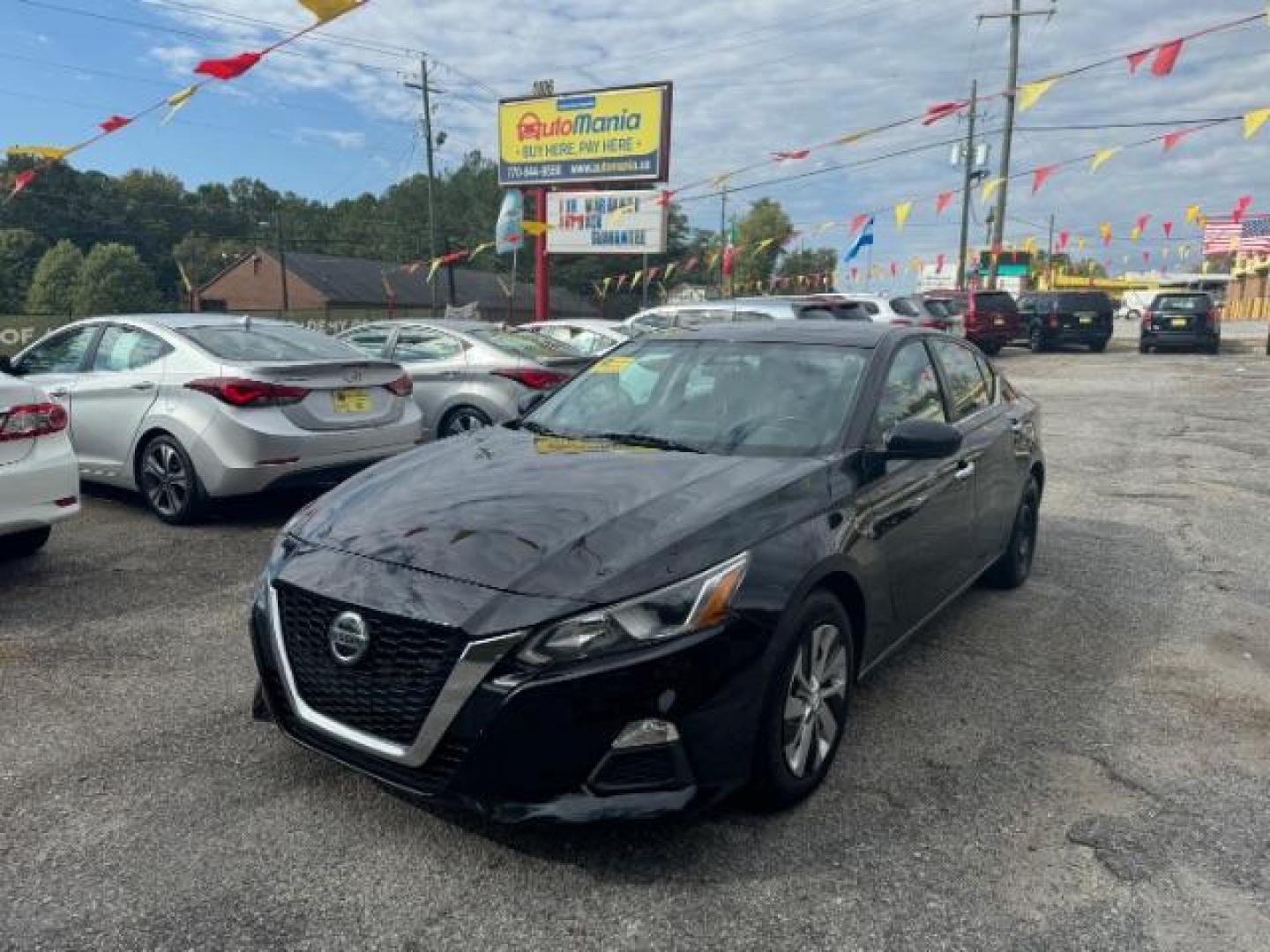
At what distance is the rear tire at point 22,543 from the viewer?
221 inches

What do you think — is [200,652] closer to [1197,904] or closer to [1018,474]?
[1197,904]

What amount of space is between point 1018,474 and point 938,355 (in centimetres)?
99

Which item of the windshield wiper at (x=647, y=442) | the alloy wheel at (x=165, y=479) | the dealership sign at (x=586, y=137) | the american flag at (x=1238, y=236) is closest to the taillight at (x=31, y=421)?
the alloy wheel at (x=165, y=479)

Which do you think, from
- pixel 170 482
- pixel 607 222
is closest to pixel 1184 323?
pixel 607 222

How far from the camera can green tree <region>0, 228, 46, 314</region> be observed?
66688mm

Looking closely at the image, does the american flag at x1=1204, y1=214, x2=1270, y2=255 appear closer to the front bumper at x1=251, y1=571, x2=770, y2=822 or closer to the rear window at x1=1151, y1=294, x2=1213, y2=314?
the rear window at x1=1151, y1=294, x2=1213, y2=314

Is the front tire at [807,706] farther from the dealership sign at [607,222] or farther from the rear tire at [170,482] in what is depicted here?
the dealership sign at [607,222]

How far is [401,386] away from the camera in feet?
22.7

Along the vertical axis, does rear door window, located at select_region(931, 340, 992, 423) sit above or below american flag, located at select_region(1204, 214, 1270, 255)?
below

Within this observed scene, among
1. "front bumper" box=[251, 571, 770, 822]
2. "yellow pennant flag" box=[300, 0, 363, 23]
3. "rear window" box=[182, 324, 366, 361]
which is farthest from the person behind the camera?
"yellow pennant flag" box=[300, 0, 363, 23]

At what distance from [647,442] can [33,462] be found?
11.4 feet

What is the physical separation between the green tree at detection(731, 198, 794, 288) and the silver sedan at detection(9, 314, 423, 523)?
73.4 meters

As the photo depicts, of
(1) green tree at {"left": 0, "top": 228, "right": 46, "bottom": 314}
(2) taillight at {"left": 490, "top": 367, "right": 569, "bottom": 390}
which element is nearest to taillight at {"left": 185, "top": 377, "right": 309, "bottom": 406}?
(2) taillight at {"left": 490, "top": 367, "right": 569, "bottom": 390}

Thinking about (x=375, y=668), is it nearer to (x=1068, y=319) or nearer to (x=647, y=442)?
(x=647, y=442)
